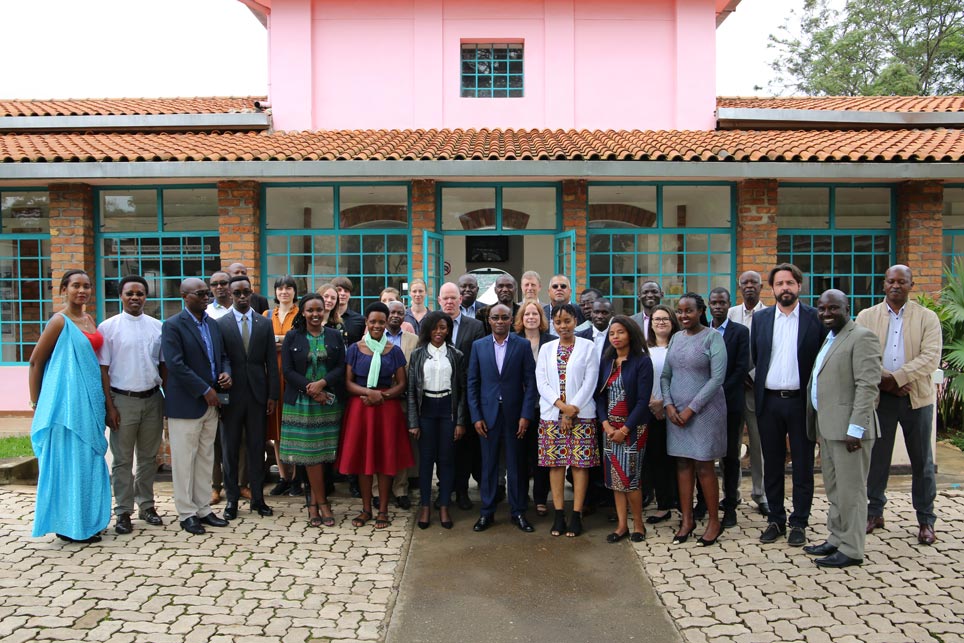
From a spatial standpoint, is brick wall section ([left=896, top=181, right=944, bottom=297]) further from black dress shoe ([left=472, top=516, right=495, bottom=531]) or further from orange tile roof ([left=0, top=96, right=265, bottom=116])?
orange tile roof ([left=0, top=96, right=265, bottom=116])

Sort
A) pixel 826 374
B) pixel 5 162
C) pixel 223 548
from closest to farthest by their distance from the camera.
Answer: pixel 826 374 < pixel 223 548 < pixel 5 162

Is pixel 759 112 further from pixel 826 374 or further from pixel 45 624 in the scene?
pixel 45 624

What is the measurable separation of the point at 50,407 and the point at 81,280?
903mm

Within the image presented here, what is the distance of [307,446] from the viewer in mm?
5727

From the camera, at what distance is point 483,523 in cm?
571

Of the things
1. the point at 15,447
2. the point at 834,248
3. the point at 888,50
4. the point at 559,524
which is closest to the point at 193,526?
the point at 559,524

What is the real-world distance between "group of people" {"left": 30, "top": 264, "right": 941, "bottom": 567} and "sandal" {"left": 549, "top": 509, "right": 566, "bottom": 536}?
0.02 m

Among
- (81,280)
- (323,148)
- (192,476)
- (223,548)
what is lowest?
(223,548)

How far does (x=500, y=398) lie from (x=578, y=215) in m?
5.35

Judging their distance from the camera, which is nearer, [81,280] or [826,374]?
[826,374]

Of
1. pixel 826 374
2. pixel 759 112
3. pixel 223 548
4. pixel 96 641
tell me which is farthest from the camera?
pixel 759 112

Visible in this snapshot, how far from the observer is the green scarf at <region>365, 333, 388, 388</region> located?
5.69 m

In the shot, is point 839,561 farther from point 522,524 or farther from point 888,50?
point 888,50

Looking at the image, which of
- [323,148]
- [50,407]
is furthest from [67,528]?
[323,148]
